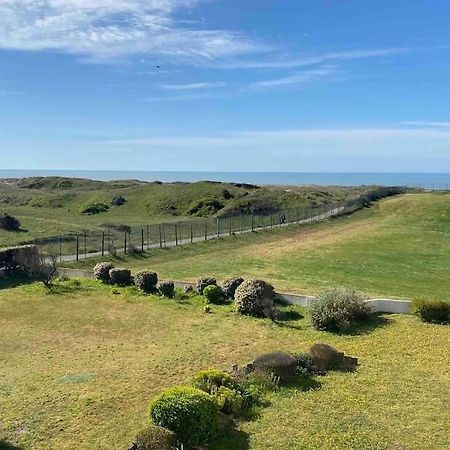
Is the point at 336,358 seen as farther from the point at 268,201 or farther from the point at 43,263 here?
the point at 268,201

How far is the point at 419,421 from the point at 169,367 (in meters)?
8.74

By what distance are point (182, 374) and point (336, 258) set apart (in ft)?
97.5

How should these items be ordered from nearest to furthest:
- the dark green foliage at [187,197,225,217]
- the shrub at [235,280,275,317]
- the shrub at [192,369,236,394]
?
the shrub at [192,369,236,394] < the shrub at [235,280,275,317] < the dark green foliage at [187,197,225,217]

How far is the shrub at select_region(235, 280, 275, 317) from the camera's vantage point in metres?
27.0

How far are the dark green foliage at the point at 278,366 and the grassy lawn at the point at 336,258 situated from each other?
15.1 m

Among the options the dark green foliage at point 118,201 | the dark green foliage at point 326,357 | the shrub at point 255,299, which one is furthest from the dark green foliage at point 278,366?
the dark green foliage at point 118,201

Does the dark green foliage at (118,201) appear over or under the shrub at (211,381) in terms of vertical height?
over

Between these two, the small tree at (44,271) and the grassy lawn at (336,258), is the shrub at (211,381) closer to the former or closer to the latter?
the grassy lawn at (336,258)

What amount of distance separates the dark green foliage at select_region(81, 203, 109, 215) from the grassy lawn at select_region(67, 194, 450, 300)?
45.3m

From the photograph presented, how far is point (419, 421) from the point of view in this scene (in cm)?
1495

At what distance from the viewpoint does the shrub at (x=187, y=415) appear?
1331 centimetres

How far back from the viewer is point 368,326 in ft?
82.4

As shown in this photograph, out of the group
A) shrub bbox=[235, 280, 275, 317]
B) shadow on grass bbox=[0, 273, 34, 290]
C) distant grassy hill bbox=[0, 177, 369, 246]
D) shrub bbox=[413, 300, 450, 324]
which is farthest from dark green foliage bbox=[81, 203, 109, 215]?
shrub bbox=[413, 300, 450, 324]

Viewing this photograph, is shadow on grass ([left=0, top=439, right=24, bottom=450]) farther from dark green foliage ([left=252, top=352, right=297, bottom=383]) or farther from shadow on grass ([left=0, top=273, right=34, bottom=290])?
shadow on grass ([left=0, top=273, right=34, bottom=290])
